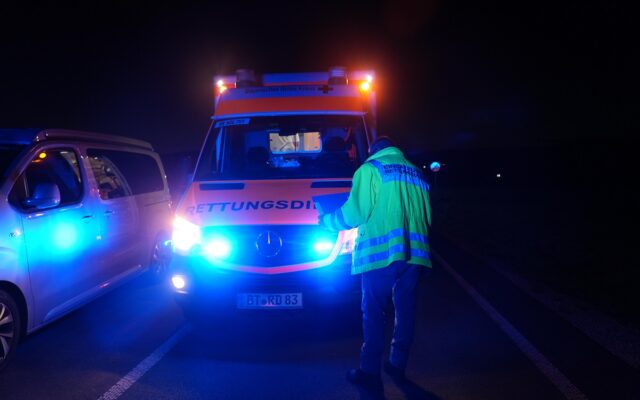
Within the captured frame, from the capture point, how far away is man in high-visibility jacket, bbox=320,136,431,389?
428 centimetres

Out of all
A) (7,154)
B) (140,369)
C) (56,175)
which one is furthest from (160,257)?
(140,369)

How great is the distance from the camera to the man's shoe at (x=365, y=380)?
4.42 meters

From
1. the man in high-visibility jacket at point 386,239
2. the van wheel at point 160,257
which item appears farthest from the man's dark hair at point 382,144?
the van wheel at point 160,257

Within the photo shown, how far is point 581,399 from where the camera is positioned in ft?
13.6

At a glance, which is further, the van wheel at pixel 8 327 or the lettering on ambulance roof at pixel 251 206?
the lettering on ambulance roof at pixel 251 206

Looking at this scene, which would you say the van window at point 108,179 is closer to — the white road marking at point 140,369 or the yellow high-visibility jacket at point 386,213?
the white road marking at point 140,369

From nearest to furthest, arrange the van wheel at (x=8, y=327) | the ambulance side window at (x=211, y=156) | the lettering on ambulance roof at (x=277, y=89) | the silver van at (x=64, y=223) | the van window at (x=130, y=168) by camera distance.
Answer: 1. the van wheel at (x=8, y=327)
2. the silver van at (x=64, y=223)
3. the ambulance side window at (x=211, y=156)
4. the van window at (x=130, y=168)
5. the lettering on ambulance roof at (x=277, y=89)

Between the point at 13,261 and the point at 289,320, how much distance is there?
242cm

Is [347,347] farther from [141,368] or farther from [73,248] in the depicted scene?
[73,248]

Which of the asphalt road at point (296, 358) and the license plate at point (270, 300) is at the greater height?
the license plate at point (270, 300)

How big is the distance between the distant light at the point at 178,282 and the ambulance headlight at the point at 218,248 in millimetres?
372

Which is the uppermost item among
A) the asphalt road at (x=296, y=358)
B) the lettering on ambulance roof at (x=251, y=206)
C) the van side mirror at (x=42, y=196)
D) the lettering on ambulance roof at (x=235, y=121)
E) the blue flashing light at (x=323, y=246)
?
the lettering on ambulance roof at (x=235, y=121)

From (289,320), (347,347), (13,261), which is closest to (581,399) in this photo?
(347,347)

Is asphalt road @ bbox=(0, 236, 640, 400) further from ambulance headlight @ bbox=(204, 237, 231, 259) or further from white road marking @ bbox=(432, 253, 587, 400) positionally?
ambulance headlight @ bbox=(204, 237, 231, 259)
